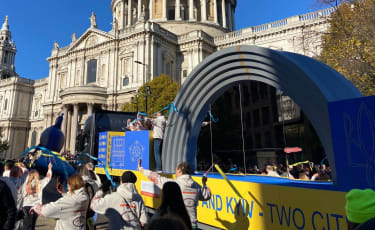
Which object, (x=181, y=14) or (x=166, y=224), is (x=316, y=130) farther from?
(x=181, y=14)

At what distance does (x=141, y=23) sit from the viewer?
3519 cm

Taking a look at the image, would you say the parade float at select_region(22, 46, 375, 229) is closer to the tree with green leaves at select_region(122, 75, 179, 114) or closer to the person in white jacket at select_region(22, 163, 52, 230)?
the person in white jacket at select_region(22, 163, 52, 230)

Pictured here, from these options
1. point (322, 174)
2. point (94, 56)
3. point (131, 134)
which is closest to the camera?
point (322, 174)

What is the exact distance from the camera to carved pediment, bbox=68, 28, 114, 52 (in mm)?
38000

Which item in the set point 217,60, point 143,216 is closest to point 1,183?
A: point 143,216

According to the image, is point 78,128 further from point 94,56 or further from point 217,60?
point 217,60

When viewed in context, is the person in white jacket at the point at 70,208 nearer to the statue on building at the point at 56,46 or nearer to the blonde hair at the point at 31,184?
the blonde hair at the point at 31,184

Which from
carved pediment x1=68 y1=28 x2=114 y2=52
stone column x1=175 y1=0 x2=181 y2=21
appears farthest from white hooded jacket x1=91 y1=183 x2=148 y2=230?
stone column x1=175 y1=0 x2=181 y2=21

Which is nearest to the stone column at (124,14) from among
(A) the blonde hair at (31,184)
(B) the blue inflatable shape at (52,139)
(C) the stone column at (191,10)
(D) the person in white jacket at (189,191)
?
(C) the stone column at (191,10)

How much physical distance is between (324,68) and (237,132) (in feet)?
11.0

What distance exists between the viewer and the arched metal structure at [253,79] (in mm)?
4227

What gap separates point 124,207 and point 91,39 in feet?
134

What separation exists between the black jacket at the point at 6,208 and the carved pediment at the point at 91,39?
3628 centimetres

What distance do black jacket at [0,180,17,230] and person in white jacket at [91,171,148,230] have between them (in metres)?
1.32
